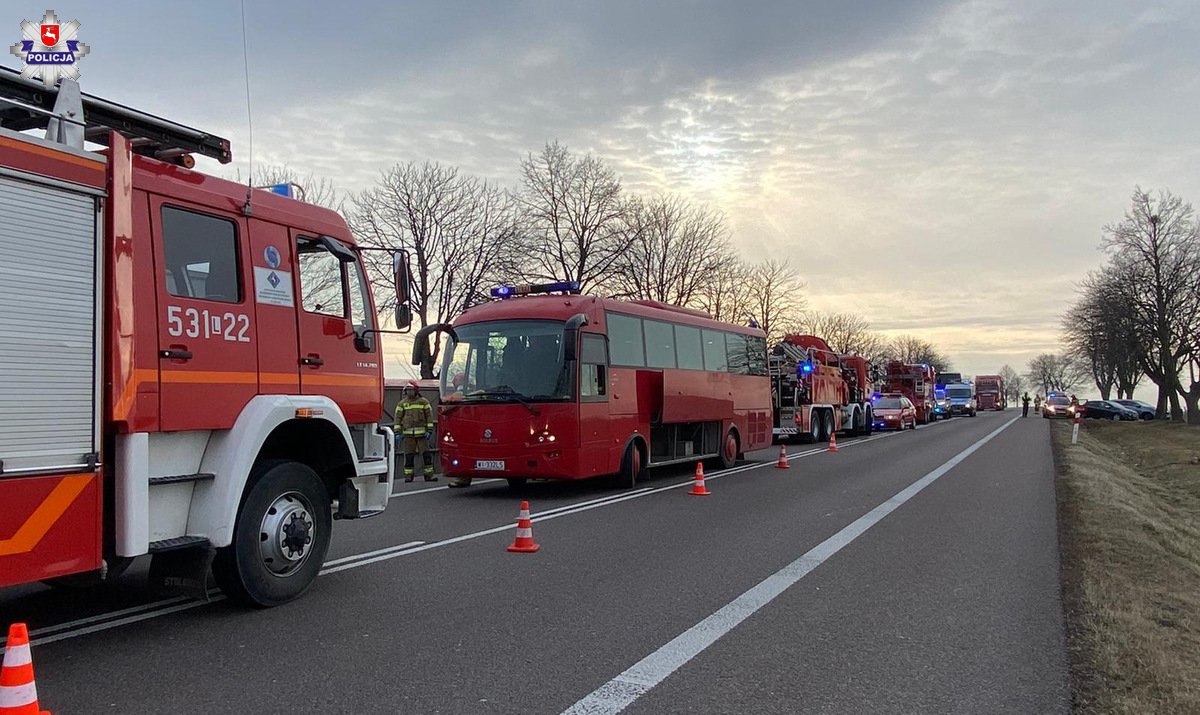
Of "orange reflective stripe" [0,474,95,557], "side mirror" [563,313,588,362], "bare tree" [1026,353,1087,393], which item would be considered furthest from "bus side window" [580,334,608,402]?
"bare tree" [1026,353,1087,393]

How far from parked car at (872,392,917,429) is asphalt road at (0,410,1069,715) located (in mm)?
29208

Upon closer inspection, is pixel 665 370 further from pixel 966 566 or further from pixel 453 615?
pixel 453 615

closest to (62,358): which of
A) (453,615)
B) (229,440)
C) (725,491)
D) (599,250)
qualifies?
(229,440)

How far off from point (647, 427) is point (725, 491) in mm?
1901

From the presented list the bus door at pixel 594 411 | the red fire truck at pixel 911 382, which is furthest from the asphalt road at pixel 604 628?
the red fire truck at pixel 911 382

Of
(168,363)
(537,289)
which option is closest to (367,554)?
(168,363)

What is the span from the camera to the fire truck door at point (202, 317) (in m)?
5.30

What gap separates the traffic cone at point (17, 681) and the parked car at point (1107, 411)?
68514mm

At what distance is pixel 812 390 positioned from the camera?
28797 millimetres

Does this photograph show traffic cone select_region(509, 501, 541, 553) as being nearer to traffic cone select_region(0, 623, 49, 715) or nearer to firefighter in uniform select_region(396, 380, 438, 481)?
traffic cone select_region(0, 623, 49, 715)

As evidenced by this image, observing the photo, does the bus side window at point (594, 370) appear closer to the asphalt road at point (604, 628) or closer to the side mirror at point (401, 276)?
the asphalt road at point (604, 628)

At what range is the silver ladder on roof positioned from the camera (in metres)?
4.91

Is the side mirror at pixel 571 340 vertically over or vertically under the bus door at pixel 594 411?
over

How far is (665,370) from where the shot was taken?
51.4 ft
